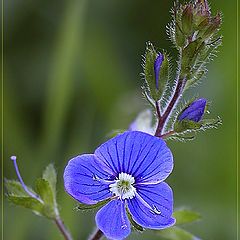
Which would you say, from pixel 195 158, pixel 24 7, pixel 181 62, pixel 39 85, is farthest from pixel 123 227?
pixel 24 7

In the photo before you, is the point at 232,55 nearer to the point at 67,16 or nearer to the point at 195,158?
the point at 195,158

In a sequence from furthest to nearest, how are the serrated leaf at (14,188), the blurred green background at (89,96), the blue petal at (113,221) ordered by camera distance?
the blurred green background at (89,96), the serrated leaf at (14,188), the blue petal at (113,221)

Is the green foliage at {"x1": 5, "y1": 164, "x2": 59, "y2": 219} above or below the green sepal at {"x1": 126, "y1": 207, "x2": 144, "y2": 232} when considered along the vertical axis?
above

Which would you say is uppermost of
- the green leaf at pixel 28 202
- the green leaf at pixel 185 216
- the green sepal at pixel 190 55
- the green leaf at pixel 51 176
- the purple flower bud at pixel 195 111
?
the green sepal at pixel 190 55

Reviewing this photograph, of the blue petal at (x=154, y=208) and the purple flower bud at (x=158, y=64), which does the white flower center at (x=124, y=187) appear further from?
the purple flower bud at (x=158, y=64)

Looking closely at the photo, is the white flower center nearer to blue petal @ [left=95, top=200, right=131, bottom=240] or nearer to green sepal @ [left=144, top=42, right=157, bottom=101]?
blue petal @ [left=95, top=200, right=131, bottom=240]

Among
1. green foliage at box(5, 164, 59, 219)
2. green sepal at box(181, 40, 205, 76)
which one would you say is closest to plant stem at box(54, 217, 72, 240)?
green foliage at box(5, 164, 59, 219)

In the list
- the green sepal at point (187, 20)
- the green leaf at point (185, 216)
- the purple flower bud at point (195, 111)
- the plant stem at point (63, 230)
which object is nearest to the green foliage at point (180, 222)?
the green leaf at point (185, 216)
